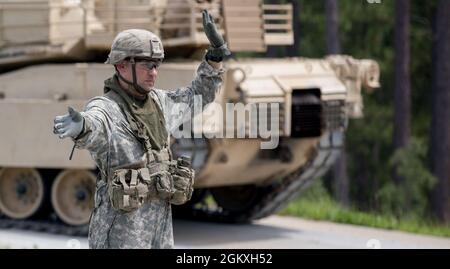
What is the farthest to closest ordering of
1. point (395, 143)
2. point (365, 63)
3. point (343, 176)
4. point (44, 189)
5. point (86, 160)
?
point (343, 176) < point (395, 143) < point (365, 63) < point (44, 189) < point (86, 160)

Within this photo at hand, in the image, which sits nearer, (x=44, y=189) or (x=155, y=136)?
(x=155, y=136)

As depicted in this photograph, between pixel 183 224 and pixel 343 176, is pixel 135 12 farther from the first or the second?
pixel 343 176

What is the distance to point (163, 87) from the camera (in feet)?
45.3

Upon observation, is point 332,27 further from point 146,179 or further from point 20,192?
point 146,179

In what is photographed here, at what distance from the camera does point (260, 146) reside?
47.3ft

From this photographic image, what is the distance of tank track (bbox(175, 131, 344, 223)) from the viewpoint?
15.2m

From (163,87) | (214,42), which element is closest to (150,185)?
(214,42)

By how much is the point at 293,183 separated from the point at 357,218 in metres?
0.93

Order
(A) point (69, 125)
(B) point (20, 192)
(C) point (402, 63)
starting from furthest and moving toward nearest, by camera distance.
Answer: (C) point (402, 63) < (B) point (20, 192) < (A) point (69, 125)

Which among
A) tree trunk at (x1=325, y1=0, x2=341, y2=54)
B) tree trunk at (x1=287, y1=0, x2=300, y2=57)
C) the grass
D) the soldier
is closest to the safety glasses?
the soldier

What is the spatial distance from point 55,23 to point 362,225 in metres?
4.26

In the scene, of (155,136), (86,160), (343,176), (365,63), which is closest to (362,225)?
(365,63)

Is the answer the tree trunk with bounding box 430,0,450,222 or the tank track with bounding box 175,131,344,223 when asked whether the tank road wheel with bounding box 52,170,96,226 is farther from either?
the tree trunk with bounding box 430,0,450,222

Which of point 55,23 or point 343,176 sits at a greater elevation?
point 55,23
